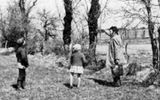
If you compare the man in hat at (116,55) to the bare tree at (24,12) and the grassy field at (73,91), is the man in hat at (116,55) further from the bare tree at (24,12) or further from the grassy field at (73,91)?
the bare tree at (24,12)

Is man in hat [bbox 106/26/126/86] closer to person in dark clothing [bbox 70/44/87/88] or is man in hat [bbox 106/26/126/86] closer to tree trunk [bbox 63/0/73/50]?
person in dark clothing [bbox 70/44/87/88]

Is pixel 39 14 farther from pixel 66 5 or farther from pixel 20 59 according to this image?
pixel 20 59

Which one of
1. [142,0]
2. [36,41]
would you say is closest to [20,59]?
[142,0]

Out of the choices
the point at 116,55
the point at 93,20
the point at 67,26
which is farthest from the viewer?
the point at 67,26

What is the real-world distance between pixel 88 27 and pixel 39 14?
5065 cm

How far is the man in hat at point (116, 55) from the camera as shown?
34.8 ft

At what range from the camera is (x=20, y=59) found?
9.62 metres

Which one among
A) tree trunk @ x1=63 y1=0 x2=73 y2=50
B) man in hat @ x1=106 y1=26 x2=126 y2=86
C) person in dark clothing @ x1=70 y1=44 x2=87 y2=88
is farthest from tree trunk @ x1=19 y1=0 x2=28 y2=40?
person in dark clothing @ x1=70 y1=44 x2=87 y2=88

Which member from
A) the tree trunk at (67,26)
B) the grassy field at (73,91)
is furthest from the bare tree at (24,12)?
the grassy field at (73,91)

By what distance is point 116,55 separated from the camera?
10.6 m

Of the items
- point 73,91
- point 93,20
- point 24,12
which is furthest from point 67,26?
point 24,12

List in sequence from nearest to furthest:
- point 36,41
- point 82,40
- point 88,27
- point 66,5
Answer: point 82,40, point 88,27, point 66,5, point 36,41

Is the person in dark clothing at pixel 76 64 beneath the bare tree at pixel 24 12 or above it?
beneath

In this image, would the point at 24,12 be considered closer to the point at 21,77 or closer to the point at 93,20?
the point at 93,20
